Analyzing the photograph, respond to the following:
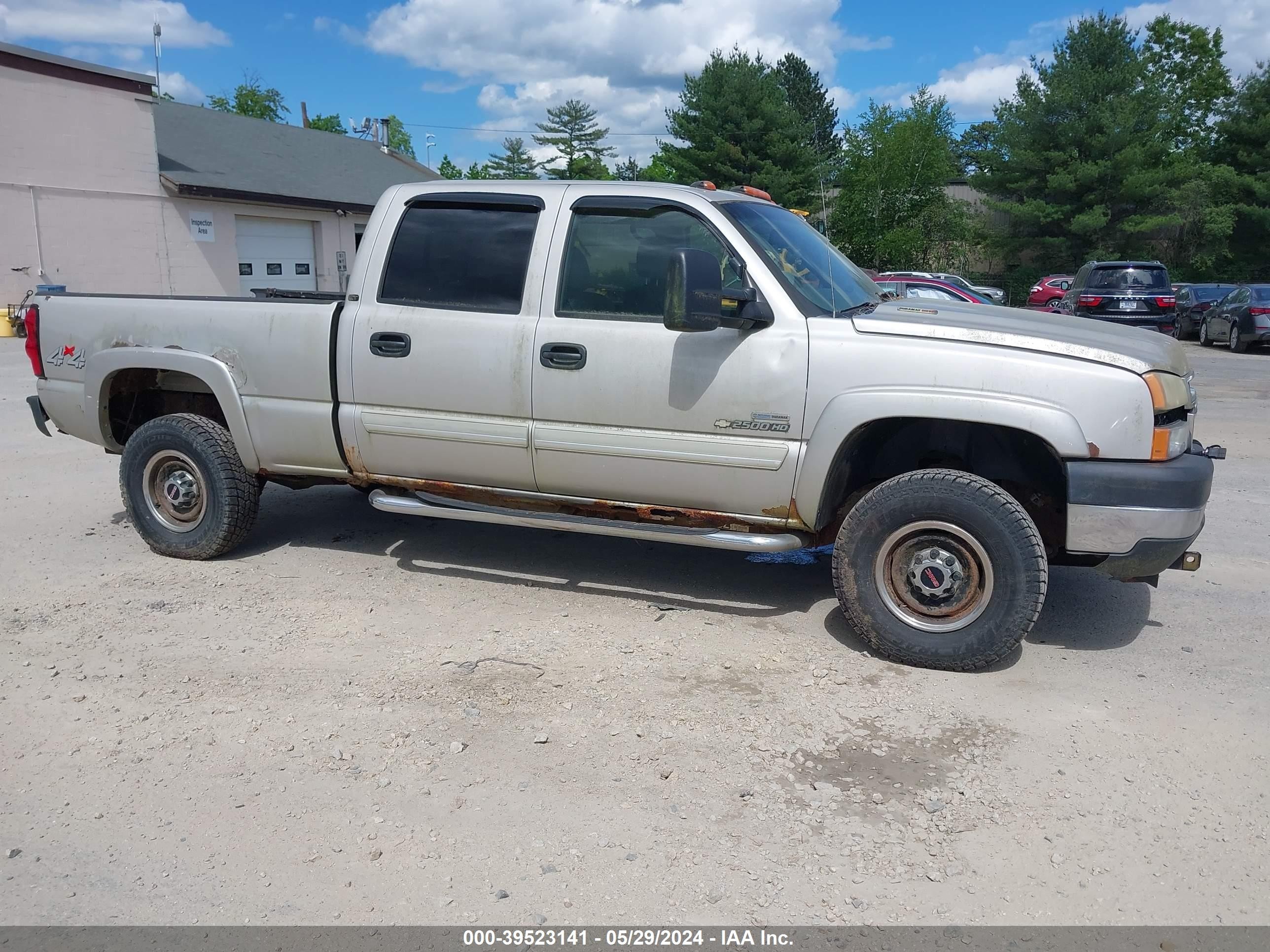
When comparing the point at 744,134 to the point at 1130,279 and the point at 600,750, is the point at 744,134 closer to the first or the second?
the point at 1130,279

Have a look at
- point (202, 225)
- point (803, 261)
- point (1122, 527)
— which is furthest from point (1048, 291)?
point (1122, 527)

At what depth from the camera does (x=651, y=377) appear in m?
4.70

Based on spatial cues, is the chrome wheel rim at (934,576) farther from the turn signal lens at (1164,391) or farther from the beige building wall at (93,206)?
the beige building wall at (93,206)

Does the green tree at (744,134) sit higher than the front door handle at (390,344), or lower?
higher

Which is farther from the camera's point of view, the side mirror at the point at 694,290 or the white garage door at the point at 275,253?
the white garage door at the point at 275,253

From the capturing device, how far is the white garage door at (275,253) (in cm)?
2611

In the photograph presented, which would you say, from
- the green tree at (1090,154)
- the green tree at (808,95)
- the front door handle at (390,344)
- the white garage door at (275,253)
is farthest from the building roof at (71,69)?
the green tree at (808,95)

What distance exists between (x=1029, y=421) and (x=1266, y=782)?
1.56m

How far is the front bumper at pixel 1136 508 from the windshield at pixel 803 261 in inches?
53.7

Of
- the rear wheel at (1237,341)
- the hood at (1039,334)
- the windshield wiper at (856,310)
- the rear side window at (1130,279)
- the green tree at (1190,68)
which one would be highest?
the green tree at (1190,68)

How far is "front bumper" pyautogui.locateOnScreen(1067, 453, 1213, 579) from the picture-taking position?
13.4 ft

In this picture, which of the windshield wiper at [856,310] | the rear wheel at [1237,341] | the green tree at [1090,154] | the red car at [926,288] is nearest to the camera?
the windshield wiper at [856,310]

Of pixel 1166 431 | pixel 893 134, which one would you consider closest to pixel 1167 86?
pixel 893 134

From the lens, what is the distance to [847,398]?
173 inches
